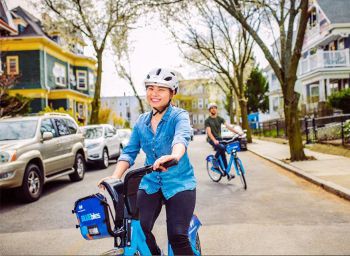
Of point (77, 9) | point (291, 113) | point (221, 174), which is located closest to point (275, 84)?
point (77, 9)

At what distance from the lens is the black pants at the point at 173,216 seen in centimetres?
305

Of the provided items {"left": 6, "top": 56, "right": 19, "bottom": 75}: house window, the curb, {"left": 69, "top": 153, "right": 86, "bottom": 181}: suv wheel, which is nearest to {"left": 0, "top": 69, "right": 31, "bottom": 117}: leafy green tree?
{"left": 6, "top": 56, "right": 19, "bottom": 75}: house window

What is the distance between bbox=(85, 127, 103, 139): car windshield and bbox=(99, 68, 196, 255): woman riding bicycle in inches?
529

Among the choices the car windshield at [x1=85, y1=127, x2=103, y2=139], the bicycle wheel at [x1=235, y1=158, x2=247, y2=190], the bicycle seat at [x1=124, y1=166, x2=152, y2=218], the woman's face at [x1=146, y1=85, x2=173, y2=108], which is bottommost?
the bicycle wheel at [x1=235, y1=158, x2=247, y2=190]

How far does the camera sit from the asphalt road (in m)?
4.99

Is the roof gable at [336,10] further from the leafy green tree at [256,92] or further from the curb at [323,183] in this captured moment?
the leafy green tree at [256,92]

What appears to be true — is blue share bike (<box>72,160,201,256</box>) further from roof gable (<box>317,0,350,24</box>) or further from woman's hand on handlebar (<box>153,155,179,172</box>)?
roof gable (<box>317,0,350,24</box>)

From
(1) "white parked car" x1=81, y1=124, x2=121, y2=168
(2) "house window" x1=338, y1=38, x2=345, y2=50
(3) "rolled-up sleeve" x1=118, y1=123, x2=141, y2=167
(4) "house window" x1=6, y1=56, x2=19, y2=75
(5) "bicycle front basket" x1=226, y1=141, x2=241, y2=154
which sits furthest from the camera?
(4) "house window" x1=6, y1=56, x2=19, y2=75

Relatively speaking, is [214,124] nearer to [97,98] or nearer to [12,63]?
[97,98]

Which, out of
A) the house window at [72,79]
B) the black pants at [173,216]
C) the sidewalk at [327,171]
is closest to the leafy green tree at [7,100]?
the sidewalk at [327,171]

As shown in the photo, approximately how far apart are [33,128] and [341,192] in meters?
7.18

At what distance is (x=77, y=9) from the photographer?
24.6 m

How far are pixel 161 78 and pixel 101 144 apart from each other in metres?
12.8

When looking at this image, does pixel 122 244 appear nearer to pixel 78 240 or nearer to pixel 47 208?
pixel 78 240
